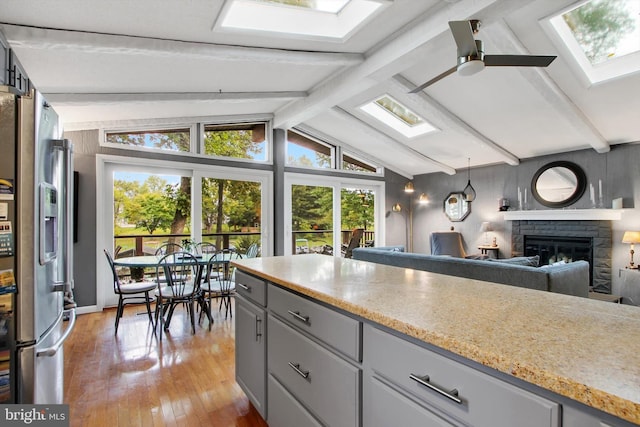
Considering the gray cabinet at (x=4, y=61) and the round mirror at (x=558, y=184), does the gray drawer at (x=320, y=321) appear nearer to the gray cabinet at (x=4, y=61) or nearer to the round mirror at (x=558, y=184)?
the gray cabinet at (x=4, y=61)

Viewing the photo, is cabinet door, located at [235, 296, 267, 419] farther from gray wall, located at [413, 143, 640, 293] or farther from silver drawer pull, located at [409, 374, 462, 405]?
gray wall, located at [413, 143, 640, 293]

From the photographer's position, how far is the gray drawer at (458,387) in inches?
28.8

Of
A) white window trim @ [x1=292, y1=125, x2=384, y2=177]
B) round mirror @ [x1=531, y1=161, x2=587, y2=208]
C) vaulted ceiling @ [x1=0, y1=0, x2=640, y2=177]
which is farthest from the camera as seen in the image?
white window trim @ [x1=292, y1=125, x2=384, y2=177]

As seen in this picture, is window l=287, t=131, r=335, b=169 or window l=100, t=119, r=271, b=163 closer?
window l=100, t=119, r=271, b=163

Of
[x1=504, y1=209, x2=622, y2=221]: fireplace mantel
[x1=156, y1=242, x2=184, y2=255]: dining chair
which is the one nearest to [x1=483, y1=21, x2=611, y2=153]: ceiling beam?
[x1=504, y1=209, x2=622, y2=221]: fireplace mantel

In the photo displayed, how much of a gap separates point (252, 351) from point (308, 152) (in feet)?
16.7

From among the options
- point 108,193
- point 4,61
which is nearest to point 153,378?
point 4,61

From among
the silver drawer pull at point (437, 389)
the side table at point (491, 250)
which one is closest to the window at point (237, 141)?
the side table at point (491, 250)

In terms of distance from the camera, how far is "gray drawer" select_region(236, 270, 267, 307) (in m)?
1.95

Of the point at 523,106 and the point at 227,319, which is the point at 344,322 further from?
the point at 523,106

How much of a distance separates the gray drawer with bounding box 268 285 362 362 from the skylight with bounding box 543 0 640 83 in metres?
3.33

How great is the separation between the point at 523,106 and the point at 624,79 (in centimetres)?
101

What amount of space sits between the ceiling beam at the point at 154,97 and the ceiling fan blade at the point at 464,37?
292 cm

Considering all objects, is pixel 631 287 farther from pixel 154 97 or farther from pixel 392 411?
pixel 154 97
